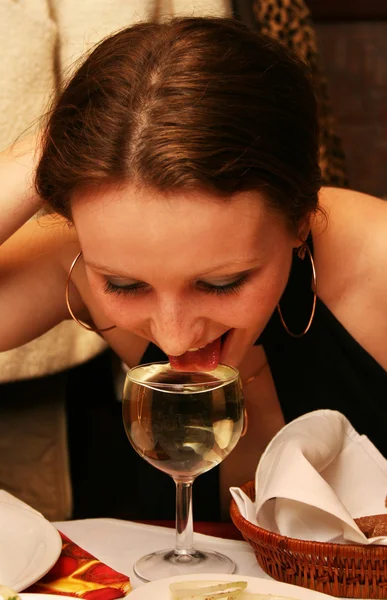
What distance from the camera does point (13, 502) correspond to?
0.94m

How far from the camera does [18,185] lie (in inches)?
49.5

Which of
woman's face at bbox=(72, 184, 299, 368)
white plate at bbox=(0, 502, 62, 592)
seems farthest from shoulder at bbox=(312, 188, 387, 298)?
white plate at bbox=(0, 502, 62, 592)

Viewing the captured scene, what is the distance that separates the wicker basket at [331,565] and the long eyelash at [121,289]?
32cm

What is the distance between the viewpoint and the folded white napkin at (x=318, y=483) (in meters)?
0.82

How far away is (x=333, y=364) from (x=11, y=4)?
99 cm

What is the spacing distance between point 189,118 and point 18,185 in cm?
44

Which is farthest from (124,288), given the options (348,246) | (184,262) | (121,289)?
(348,246)

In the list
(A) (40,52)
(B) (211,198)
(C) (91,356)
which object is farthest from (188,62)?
(C) (91,356)

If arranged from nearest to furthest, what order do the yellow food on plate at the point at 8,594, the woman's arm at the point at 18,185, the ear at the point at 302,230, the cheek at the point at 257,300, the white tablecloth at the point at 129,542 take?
the yellow food on plate at the point at 8,594 → the white tablecloth at the point at 129,542 → the cheek at the point at 257,300 → the ear at the point at 302,230 → the woman's arm at the point at 18,185

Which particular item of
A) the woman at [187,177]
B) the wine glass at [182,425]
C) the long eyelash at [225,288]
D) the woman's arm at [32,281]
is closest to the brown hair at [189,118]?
the woman at [187,177]

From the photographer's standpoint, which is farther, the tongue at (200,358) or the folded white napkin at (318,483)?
the tongue at (200,358)

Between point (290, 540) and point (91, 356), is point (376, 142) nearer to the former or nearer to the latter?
point (91, 356)

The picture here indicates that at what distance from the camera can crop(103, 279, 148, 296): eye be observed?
0.96m

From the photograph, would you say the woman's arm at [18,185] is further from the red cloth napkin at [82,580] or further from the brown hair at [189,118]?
the red cloth napkin at [82,580]
